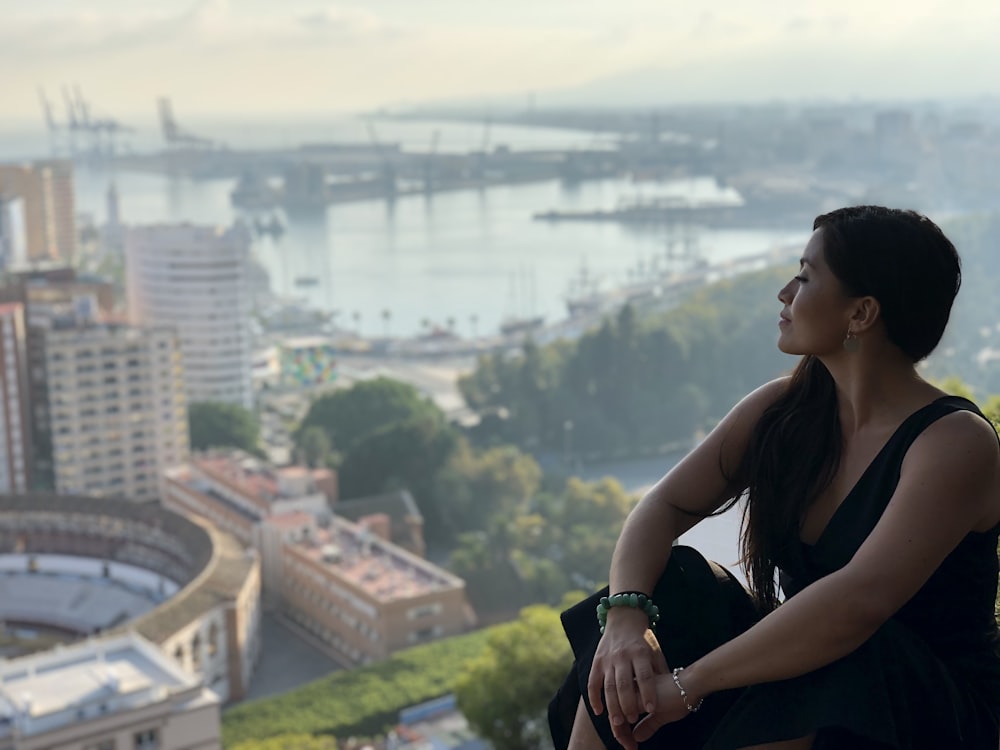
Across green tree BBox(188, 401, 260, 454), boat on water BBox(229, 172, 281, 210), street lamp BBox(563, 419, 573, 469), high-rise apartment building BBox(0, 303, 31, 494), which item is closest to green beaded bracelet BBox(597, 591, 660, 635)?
high-rise apartment building BBox(0, 303, 31, 494)

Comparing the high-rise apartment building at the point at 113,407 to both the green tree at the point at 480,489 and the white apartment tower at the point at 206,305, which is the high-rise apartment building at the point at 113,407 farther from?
the white apartment tower at the point at 206,305

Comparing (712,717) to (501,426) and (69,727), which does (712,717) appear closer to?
(69,727)

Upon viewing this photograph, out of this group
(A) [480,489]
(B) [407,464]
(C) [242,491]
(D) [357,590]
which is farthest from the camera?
(B) [407,464]

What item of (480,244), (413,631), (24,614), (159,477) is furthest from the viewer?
(480,244)

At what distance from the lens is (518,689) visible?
137 inches

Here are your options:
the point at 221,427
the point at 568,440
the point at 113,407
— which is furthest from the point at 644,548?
the point at 568,440

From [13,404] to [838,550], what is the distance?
23.5 ft

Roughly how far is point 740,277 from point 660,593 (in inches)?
463

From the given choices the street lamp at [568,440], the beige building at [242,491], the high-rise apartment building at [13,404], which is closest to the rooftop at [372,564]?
the beige building at [242,491]

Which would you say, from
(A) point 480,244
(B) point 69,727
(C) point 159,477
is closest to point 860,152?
(A) point 480,244

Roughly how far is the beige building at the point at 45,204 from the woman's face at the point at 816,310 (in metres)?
A: 14.7

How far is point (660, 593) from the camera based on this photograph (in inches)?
26.7

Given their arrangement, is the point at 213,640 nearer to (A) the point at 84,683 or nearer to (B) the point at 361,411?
(A) the point at 84,683

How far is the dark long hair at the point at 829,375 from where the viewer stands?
629mm
